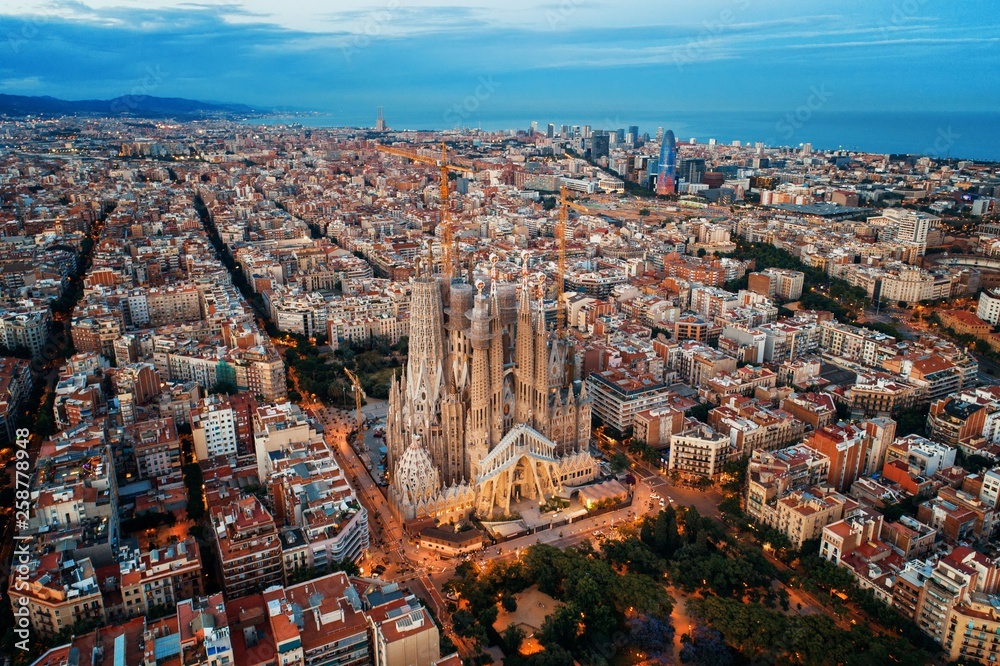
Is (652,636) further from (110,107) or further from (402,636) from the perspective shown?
(110,107)

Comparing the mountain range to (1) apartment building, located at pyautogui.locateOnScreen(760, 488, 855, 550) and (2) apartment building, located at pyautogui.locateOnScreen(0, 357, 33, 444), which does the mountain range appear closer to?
(2) apartment building, located at pyautogui.locateOnScreen(0, 357, 33, 444)

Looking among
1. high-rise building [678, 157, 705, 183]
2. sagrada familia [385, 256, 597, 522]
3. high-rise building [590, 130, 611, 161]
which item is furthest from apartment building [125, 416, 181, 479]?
high-rise building [590, 130, 611, 161]

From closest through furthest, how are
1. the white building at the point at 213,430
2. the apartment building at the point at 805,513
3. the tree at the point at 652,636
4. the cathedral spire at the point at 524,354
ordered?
the tree at the point at 652,636 < the apartment building at the point at 805,513 < the cathedral spire at the point at 524,354 < the white building at the point at 213,430

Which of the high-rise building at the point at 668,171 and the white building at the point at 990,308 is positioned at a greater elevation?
the high-rise building at the point at 668,171

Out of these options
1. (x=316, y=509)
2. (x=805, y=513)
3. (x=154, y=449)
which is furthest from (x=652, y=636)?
(x=154, y=449)

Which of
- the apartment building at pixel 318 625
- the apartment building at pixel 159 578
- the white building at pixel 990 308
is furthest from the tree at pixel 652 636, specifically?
the white building at pixel 990 308

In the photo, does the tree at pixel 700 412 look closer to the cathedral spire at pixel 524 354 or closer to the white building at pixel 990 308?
the cathedral spire at pixel 524 354

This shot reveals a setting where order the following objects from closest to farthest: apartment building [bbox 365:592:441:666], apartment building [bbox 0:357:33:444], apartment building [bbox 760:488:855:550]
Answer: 1. apartment building [bbox 365:592:441:666]
2. apartment building [bbox 760:488:855:550]
3. apartment building [bbox 0:357:33:444]

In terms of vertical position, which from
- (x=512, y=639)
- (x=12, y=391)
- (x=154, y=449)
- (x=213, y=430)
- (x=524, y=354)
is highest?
(x=524, y=354)
